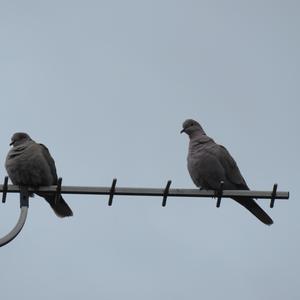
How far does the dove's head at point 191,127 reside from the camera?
8719mm

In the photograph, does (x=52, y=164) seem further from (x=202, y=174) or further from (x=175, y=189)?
(x=175, y=189)

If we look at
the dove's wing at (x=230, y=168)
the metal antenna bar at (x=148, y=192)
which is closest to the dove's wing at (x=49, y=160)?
the dove's wing at (x=230, y=168)

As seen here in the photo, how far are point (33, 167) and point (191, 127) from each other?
1985mm

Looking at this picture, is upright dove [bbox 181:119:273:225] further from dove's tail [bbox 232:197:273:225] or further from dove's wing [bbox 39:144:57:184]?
dove's wing [bbox 39:144:57:184]

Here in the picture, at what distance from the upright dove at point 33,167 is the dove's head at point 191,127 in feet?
5.21

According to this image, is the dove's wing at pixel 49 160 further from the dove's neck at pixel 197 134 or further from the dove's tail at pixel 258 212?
the dove's tail at pixel 258 212

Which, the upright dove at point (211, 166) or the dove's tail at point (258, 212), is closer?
the dove's tail at point (258, 212)

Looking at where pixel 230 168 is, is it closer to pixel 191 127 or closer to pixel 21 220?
pixel 191 127

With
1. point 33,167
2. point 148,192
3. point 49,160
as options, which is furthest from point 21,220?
point 49,160

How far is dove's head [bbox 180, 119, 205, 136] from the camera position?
8.72 m

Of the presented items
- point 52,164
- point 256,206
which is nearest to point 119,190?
point 256,206

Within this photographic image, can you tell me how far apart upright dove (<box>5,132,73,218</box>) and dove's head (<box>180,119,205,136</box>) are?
159 centimetres

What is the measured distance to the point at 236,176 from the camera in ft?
27.1

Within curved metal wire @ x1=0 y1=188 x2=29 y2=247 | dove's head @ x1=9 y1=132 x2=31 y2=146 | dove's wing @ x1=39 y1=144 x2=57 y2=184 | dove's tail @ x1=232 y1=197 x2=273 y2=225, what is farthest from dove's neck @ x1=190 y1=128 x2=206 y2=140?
curved metal wire @ x1=0 y1=188 x2=29 y2=247
